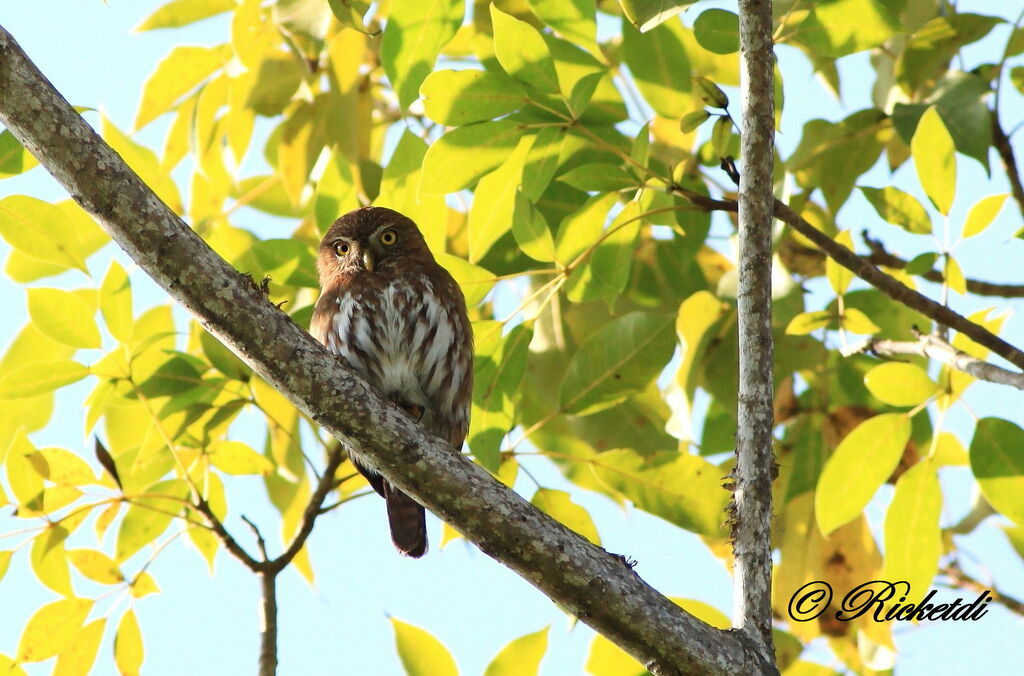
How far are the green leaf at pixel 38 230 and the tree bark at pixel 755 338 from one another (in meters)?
2.01

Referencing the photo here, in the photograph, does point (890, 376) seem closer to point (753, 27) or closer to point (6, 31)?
point (753, 27)

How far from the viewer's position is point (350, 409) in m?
2.80

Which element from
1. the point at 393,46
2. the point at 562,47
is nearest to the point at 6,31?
the point at 393,46

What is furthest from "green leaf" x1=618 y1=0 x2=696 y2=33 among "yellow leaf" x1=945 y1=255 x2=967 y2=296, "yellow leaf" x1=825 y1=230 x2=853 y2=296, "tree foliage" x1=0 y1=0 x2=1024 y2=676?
"yellow leaf" x1=945 y1=255 x2=967 y2=296

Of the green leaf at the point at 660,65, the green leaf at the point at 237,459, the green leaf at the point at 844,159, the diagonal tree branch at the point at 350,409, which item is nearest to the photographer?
the diagonal tree branch at the point at 350,409

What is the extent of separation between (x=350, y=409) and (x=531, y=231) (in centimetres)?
90

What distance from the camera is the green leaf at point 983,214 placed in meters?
3.42

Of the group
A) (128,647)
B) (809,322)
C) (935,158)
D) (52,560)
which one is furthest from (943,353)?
(52,560)

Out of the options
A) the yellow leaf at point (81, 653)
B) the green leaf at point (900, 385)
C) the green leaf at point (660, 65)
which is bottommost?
the yellow leaf at point (81, 653)

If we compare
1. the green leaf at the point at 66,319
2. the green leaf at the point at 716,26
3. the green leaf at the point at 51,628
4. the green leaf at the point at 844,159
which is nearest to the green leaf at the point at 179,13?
the green leaf at the point at 66,319

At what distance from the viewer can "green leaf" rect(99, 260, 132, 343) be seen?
12.0ft

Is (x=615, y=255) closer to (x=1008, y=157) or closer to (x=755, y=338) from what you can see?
(x=755, y=338)

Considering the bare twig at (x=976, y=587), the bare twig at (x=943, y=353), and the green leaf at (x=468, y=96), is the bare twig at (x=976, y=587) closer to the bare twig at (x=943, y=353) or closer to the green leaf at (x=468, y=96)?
the bare twig at (x=943, y=353)

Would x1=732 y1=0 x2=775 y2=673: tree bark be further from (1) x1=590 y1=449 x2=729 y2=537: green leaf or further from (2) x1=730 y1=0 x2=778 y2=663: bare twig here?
(1) x1=590 y1=449 x2=729 y2=537: green leaf
